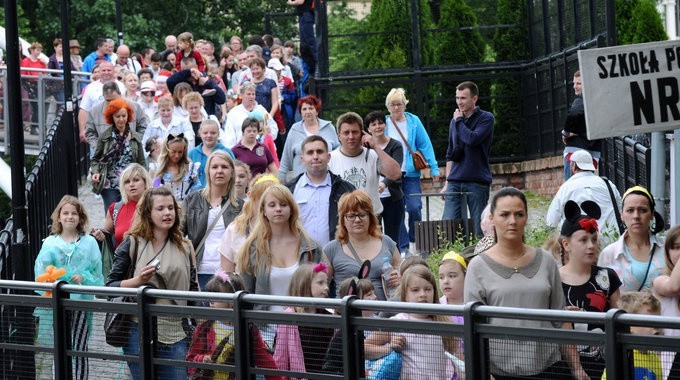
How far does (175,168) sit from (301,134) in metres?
1.68

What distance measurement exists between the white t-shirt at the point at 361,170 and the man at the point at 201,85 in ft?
23.6

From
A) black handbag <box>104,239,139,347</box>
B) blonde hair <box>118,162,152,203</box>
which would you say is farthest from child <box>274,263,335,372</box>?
blonde hair <box>118,162,152,203</box>

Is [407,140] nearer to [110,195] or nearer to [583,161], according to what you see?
[110,195]

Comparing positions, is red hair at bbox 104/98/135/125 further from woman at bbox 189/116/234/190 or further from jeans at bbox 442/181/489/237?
jeans at bbox 442/181/489/237

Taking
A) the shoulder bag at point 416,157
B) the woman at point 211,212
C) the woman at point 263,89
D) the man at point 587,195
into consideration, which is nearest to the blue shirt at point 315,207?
the woman at point 211,212

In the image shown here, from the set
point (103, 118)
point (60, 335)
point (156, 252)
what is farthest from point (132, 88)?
point (60, 335)

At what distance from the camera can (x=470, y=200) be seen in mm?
15172

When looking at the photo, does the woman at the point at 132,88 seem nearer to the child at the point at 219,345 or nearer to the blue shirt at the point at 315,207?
the blue shirt at the point at 315,207

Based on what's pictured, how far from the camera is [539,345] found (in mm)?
7012

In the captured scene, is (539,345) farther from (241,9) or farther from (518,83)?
(241,9)

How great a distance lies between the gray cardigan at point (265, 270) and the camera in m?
9.95

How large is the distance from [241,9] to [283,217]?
41103 mm

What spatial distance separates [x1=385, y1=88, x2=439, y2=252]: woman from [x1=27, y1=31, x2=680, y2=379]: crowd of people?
0.02m

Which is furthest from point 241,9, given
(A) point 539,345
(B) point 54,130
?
(A) point 539,345
